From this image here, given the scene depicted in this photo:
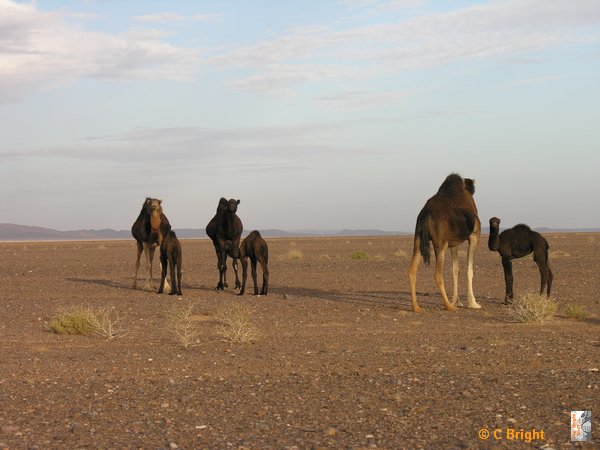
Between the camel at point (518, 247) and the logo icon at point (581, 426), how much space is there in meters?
8.93

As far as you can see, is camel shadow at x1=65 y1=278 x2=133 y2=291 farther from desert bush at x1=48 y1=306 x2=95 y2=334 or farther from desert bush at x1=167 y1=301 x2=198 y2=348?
desert bush at x1=48 y1=306 x2=95 y2=334

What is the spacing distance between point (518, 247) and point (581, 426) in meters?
9.55

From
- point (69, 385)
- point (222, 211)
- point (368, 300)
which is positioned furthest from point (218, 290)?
point (69, 385)

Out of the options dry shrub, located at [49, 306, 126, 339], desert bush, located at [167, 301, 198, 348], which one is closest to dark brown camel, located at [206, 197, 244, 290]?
desert bush, located at [167, 301, 198, 348]

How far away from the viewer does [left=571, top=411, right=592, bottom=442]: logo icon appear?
6.61 metres

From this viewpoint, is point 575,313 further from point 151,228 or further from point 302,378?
point 151,228

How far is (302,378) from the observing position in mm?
9125

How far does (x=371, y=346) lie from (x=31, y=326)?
6.10 meters

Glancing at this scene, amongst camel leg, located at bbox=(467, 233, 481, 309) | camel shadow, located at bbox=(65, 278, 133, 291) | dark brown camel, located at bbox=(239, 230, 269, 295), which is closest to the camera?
camel leg, located at bbox=(467, 233, 481, 309)

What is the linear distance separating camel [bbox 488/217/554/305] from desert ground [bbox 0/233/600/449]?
0.77 meters

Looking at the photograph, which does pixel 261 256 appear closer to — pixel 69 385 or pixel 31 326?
pixel 31 326

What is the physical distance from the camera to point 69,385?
899 cm

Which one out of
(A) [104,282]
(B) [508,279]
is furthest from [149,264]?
(B) [508,279]

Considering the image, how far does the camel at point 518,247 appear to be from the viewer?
52.5ft
